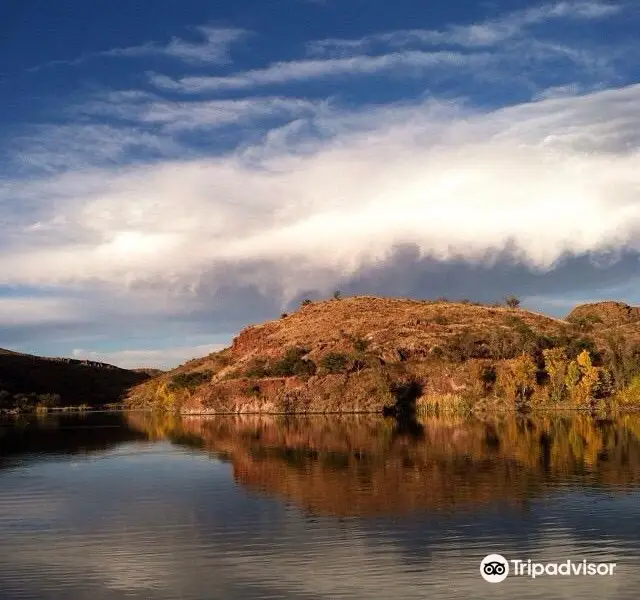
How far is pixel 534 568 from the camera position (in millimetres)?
20969

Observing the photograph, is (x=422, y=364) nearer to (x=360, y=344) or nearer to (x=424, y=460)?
(x=360, y=344)

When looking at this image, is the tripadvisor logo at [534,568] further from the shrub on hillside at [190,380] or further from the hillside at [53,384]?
the hillside at [53,384]

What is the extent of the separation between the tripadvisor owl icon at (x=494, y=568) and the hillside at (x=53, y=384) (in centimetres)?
14258

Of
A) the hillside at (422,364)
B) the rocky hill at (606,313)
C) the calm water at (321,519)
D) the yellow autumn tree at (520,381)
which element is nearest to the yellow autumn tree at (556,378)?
the hillside at (422,364)

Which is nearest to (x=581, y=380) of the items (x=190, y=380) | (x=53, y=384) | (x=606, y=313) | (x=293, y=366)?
(x=293, y=366)

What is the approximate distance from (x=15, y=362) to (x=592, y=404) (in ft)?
457

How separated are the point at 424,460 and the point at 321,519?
1864 centimetres

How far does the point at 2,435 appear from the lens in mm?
83000

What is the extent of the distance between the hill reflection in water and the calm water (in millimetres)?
154

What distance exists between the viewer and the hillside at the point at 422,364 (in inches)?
4055

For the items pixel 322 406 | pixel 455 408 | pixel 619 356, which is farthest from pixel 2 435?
pixel 619 356

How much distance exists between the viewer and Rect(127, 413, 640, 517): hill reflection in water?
3278cm

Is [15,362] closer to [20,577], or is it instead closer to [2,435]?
[2,435]

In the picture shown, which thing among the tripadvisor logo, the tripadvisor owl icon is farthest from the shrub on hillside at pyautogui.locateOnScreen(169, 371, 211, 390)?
the tripadvisor logo
